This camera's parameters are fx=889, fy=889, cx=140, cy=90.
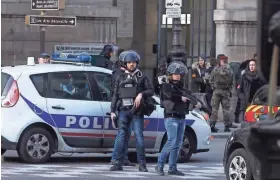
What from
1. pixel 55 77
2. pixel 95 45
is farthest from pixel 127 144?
pixel 95 45

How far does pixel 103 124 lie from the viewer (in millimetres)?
13555

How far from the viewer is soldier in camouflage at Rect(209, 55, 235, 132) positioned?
1966cm

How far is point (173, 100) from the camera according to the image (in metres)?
12.3

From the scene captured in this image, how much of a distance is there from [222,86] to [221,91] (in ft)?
0.51

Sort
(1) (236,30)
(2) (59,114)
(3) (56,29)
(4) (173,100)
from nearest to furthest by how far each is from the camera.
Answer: (4) (173,100), (2) (59,114), (1) (236,30), (3) (56,29)

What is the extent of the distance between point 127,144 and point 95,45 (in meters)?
9.78

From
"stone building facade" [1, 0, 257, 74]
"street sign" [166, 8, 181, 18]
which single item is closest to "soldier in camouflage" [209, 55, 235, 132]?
"street sign" [166, 8, 181, 18]

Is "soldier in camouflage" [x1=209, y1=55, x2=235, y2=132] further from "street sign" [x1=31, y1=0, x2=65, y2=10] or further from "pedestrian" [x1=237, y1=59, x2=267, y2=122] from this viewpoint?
"street sign" [x1=31, y1=0, x2=65, y2=10]

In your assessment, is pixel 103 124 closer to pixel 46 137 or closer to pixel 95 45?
pixel 46 137

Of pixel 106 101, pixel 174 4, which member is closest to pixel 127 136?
pixel 106 101

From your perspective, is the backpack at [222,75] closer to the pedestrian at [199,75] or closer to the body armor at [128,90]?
the pedestrian at [199,75]

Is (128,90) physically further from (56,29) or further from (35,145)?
(56,29)

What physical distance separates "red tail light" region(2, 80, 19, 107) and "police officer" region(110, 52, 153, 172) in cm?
151

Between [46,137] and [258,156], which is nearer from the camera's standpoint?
[258,156]
